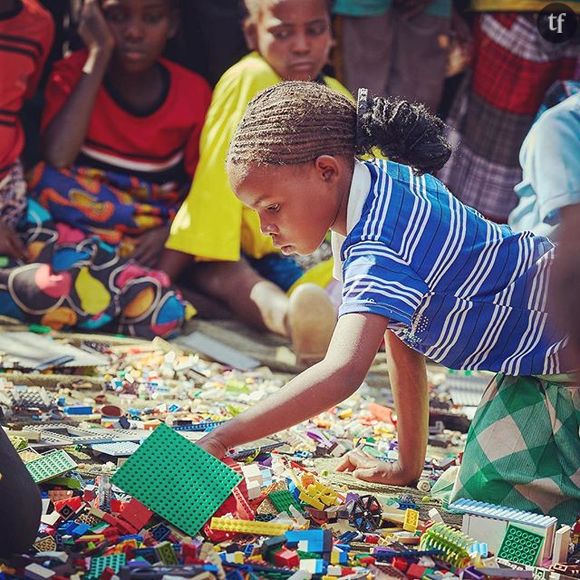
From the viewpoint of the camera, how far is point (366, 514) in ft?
8.38

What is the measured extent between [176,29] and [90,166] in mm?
859

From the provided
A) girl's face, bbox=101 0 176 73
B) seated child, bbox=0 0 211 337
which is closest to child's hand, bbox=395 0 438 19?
seated child, bbox=0 0 211 337

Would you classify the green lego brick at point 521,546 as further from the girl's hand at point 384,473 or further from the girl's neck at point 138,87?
the girl's neck at point 138,87

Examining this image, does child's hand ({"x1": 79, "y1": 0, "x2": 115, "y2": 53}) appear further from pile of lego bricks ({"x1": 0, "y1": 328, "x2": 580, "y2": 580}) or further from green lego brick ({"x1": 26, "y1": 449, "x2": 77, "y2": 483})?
green lego brick ({"x1": 26, "y1": 449, "x2": 77, "y2": 483})

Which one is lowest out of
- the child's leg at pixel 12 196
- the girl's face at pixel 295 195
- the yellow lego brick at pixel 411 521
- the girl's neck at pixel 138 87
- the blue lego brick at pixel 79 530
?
the blue lego brick at pixel 79 530

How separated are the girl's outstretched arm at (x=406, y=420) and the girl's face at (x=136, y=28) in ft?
8.85

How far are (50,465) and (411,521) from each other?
90cm

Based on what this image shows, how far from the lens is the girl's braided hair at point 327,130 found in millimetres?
2531

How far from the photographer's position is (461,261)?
2607 millimetres

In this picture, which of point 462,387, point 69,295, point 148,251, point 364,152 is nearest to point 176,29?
point 148,251

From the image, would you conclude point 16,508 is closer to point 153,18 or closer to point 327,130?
point 327,130

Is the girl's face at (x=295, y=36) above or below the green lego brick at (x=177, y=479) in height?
above

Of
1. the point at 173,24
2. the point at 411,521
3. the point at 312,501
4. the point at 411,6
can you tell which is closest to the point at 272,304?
the point at 173,24

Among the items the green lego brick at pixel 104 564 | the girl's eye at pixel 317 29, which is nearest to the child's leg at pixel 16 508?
the green lego brick at pixel 104 564
